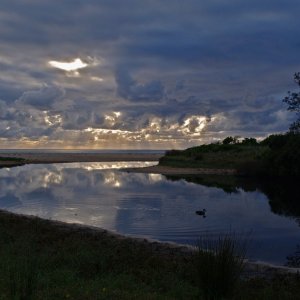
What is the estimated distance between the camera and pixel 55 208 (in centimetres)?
3228

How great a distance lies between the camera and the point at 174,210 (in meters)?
31.6

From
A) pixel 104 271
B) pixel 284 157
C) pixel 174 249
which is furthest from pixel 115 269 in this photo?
pixel 284 157

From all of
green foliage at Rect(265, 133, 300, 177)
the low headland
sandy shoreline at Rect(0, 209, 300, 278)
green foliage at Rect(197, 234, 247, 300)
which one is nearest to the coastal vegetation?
green foliage at Rect(265, 133, 300, 177)

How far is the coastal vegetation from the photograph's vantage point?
58.8 metres

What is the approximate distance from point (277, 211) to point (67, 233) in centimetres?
1760

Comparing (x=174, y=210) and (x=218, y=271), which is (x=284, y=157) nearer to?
(x=174, y=210)

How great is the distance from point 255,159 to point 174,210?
154 ft

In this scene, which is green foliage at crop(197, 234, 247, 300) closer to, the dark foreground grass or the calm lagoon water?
the dark foreground grass

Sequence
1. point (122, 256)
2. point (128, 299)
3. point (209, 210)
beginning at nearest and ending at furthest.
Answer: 1. point (128, 299)
2. point (122, 256)
3. point (209, 210)

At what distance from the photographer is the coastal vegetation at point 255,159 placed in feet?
193

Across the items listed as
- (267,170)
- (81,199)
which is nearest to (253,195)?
(81,199)

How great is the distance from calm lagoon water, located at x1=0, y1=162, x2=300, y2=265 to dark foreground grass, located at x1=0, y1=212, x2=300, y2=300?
435 cm

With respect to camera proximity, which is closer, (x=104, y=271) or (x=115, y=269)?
(x=104, y=271)

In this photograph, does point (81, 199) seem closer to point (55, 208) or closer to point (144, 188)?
point (55, 208)
